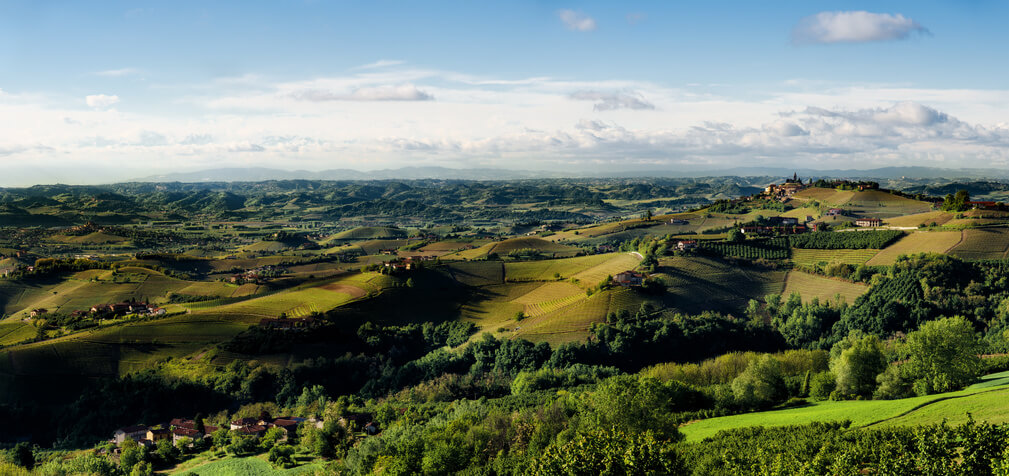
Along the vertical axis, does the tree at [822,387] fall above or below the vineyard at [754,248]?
below

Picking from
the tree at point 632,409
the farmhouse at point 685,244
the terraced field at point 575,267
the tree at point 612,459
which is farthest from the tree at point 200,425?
the farmhouse at point 685,244

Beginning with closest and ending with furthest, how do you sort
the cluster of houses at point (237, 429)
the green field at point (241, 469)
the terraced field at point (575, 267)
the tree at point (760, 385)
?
the green field at point (241, 469)
the tree at point (760, 385)
the cluster of houses at point (237, 429)
the terraced field at point (575, 267)

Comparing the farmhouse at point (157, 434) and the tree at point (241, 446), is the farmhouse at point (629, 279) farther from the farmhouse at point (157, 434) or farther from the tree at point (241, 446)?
the farmhouse at point (157, 434)

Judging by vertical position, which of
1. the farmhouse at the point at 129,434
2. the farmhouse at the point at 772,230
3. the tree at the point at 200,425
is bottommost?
the farmhouse at the point at 129,434

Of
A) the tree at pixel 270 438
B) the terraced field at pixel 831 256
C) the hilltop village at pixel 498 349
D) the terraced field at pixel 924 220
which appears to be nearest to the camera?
the hilltop village at pixel 498 349

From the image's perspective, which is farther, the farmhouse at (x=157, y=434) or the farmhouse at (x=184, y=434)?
the farmhouse at (x=157, y=434)

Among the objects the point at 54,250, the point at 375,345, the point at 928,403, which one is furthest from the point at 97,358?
the point at 54,250

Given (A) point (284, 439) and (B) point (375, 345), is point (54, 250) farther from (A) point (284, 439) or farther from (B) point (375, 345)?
(A) point (284, 439)
